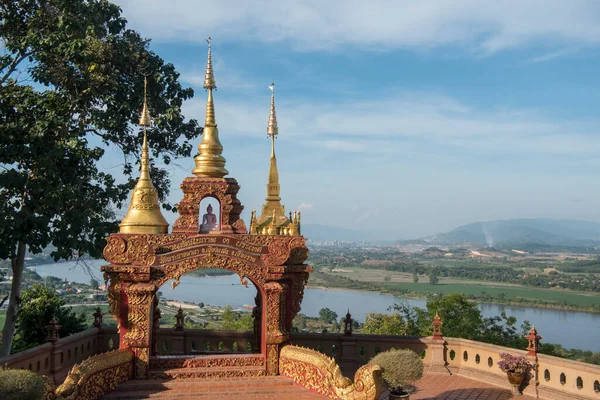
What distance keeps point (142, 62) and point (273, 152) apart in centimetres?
542

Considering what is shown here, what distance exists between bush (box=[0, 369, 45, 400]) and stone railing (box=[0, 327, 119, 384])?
2.18m

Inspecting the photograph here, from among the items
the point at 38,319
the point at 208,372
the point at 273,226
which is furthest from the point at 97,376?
the point at 38,319

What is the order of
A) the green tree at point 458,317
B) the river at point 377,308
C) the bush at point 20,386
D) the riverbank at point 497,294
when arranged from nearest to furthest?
the bush at point 20,386, the green tree at point 458,317, the river at point 377,308, the riverbank at point 497,294

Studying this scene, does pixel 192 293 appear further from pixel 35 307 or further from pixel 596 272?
pixel 596 272

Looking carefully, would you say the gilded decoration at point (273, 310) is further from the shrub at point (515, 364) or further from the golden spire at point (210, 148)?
the shrub at point (515, 364)

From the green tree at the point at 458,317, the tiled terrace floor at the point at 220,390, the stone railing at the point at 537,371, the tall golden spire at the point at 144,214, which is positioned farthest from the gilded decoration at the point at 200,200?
the green tree at the point at 458,317

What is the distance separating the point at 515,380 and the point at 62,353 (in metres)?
9.70

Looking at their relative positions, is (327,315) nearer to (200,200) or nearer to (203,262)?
(200,200)

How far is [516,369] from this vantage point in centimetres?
1253

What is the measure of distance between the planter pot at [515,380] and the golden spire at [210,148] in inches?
293

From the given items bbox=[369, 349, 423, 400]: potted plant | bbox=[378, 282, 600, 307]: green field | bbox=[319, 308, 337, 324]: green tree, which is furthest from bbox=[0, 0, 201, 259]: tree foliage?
bbox=[378, 282, 600, 307]: green field

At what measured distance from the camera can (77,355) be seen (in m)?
13.4

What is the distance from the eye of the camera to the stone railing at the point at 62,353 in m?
11.2

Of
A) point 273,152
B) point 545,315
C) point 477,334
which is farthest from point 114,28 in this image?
point 545,315
